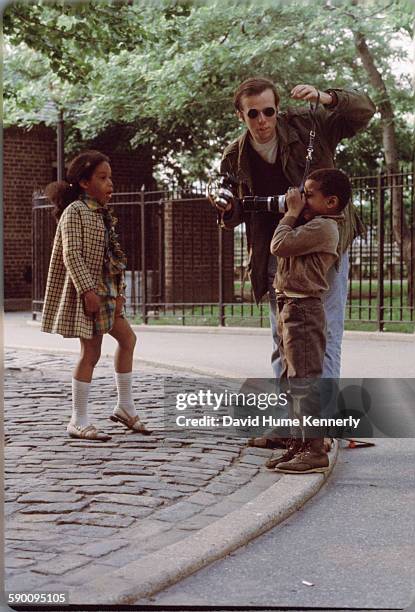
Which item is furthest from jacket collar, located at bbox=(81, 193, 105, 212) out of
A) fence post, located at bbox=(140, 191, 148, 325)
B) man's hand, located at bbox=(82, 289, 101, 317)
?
fence post, located at bbox=(140, 191, 148, 325)

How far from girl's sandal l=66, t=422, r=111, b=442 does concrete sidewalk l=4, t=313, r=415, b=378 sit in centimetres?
258

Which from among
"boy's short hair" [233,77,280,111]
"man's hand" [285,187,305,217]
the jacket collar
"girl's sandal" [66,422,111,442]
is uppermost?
"boy's short hair" [233,77,280,111]

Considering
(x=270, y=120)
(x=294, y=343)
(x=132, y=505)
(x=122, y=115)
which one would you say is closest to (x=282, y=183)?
(x=270, y=120)

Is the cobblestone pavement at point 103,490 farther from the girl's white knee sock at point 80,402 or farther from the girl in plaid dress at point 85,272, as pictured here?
the girl in plaid dress at point 85,272

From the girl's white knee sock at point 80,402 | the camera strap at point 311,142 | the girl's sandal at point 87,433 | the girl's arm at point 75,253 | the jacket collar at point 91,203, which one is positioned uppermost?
the camera strap at point 311,142

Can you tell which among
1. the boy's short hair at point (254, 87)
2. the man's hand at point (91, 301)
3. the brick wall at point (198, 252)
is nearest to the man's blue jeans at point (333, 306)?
the boy's short hair at point (254, 87)

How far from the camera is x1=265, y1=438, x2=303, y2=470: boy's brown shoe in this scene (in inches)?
185

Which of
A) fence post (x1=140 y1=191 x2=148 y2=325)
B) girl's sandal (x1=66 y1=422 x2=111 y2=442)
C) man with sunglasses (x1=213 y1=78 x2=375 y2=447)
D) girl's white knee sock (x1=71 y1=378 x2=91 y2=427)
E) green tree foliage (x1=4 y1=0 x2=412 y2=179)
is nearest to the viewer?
man with sunglasses (x1=213 y1=78 x2=375 y2=447)

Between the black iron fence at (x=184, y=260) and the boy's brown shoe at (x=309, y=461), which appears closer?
the boy's brown shoe at (x=309, y=461)

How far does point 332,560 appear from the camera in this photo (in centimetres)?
330

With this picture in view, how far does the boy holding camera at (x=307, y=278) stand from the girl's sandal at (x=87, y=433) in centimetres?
127

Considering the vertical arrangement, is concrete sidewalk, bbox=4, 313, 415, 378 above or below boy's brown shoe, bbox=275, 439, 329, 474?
below

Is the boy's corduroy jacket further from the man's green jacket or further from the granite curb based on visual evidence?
the granite curb

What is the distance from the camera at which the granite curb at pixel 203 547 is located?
2744 mm
